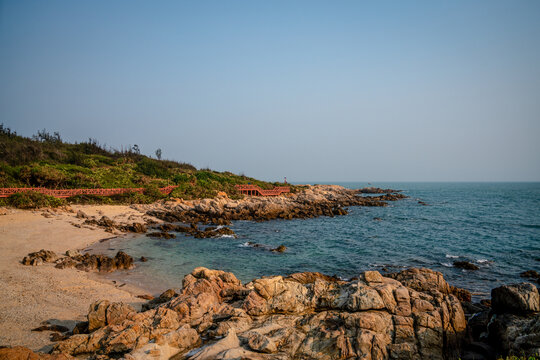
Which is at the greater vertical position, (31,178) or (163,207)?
(31,178)

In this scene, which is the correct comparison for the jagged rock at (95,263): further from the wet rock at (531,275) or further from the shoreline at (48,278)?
the wet rock at (531,275)

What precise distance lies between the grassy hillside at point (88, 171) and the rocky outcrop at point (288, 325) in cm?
3100

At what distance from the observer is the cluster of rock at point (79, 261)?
15309 mm

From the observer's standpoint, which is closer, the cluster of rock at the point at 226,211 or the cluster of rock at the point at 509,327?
the cluster of rock at the point at 509,327

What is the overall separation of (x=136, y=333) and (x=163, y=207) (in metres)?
31.7

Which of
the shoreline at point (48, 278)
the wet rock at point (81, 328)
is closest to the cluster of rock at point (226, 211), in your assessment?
the shoreline at point (48, 278)

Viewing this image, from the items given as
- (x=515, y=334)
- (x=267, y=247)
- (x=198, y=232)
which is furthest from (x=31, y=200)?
(x=515, y=334)

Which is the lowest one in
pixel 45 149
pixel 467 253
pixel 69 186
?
pixel 467 253

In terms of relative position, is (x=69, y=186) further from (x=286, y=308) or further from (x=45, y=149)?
(x=286, y=308)

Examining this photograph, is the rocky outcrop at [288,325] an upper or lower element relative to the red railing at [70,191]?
lower

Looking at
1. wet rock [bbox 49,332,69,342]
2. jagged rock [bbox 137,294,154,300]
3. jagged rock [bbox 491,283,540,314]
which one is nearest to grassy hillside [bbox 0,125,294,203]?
jagged rock [bbox 137,294,154,300]

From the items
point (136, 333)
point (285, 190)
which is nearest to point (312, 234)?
point (136, 333)

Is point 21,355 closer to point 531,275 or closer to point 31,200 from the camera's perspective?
point 531,275

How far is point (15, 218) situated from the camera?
900 inches
